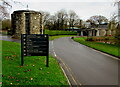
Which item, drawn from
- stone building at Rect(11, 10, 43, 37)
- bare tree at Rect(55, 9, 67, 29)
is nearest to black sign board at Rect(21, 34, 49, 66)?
stone building at Rect(11, 10, 43, 37)

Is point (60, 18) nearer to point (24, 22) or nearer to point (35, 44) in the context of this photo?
point (24, 22)

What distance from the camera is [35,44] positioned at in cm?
751

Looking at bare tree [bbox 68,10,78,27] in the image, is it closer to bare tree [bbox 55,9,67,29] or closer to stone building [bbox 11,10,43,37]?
bare tree [bbox 55,9,67,29]

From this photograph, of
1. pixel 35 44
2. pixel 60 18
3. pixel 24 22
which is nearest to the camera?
pixel 35 44

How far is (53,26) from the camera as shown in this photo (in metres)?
71.2

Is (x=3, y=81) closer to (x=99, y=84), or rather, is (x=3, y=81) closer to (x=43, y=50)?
(x=43, y=50)

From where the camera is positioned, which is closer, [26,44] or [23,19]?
[26,44]

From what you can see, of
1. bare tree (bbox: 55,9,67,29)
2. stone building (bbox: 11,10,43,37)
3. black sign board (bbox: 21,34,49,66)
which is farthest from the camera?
bare tree (bbox: 55,9,67,29)

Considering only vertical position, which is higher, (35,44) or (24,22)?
(24,22)

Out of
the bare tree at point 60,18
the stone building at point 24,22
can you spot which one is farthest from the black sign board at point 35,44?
the bare tree at point 60,18

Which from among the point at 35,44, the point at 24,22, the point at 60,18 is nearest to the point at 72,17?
the point at 60,18

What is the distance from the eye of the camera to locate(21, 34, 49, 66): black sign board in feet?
24.4

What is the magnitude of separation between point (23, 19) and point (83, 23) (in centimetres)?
5619

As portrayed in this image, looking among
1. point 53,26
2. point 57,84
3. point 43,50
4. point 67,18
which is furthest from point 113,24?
point 67,18
